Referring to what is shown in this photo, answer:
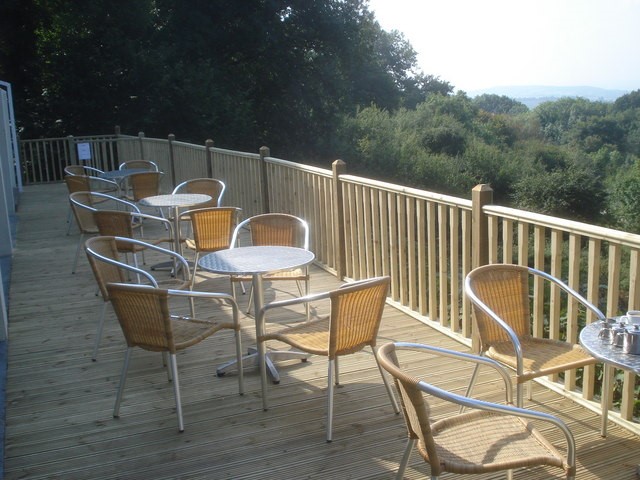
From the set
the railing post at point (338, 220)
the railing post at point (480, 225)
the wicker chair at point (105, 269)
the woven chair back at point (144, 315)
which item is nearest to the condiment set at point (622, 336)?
the railing post at point (480, 225)

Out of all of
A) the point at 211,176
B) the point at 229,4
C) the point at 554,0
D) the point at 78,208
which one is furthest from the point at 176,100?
the point at 554,0

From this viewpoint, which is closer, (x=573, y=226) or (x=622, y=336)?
(x=622, y=336)

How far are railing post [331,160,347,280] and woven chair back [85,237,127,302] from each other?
211cm

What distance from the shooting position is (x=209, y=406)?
3963mm

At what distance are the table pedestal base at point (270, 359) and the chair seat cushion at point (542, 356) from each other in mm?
1518

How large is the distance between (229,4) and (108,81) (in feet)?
19.6

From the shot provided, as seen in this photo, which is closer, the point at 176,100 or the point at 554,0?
the point at 176,100

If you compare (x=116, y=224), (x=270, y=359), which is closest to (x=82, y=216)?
(x=116, y=224)

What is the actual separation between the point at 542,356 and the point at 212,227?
329 centimetres

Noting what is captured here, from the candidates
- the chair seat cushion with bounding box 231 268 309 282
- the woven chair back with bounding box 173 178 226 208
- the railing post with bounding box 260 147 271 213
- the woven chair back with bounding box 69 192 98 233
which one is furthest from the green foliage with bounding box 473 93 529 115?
the chair seat cushion with bounding box 231 268 309 282

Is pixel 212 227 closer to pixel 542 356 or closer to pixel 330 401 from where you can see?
pixel 330 401

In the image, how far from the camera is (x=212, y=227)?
19.0 feet

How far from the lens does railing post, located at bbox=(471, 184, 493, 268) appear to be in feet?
13.9

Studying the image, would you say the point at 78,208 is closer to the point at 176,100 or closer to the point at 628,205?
the point at 176,100
